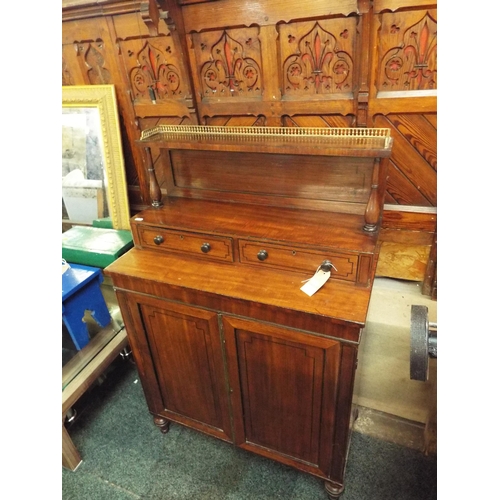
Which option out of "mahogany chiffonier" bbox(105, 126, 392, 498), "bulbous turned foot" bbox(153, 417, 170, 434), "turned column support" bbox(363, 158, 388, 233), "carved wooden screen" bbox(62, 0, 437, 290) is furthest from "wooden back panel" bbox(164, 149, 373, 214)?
"bulbous turned foot" bbox(153, 417, 170, 434)

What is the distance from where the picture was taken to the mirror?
72.2 inches

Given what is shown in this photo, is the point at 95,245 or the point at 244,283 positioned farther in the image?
the point at 95,245

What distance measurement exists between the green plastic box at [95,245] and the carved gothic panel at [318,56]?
117 cm

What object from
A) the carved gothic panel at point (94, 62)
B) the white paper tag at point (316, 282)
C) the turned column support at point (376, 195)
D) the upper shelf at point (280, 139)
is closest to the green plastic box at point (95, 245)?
the upper shelf at point (280, 139)

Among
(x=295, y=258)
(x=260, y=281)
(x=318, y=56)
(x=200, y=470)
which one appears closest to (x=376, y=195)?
(x=295, y=258)

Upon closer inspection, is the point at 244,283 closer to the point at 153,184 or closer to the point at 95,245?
the point at 153,184

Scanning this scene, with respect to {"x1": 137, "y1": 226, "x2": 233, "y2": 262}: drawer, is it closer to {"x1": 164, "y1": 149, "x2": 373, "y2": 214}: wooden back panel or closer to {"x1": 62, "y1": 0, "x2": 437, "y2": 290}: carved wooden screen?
{"x1": 164, "y1": 149, "x2": 373, "y2": 214}: wooden back panel

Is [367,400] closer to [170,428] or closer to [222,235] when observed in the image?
[170,428]

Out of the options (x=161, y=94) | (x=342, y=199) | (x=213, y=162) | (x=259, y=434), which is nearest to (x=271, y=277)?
(x=342, y=199)

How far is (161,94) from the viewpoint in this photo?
1.69m

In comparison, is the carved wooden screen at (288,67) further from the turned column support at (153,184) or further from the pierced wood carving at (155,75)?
the turned column support at (153,184)

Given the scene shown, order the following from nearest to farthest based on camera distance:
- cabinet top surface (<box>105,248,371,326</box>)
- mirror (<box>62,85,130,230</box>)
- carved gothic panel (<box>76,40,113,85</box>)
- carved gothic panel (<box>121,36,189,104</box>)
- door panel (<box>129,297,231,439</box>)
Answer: cabinet top surface (<box>105,248,371,326</box>) → door panel (<box>129,297,231,439</box>) → carved gothic panel (<box>121,36,189,104</box>) → carved gothic panel (<box>76,40,113,85</box>) → mirror (<box>62,85,130,230</box>)

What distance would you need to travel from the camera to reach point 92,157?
1.98 m

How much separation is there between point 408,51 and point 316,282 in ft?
2.95
